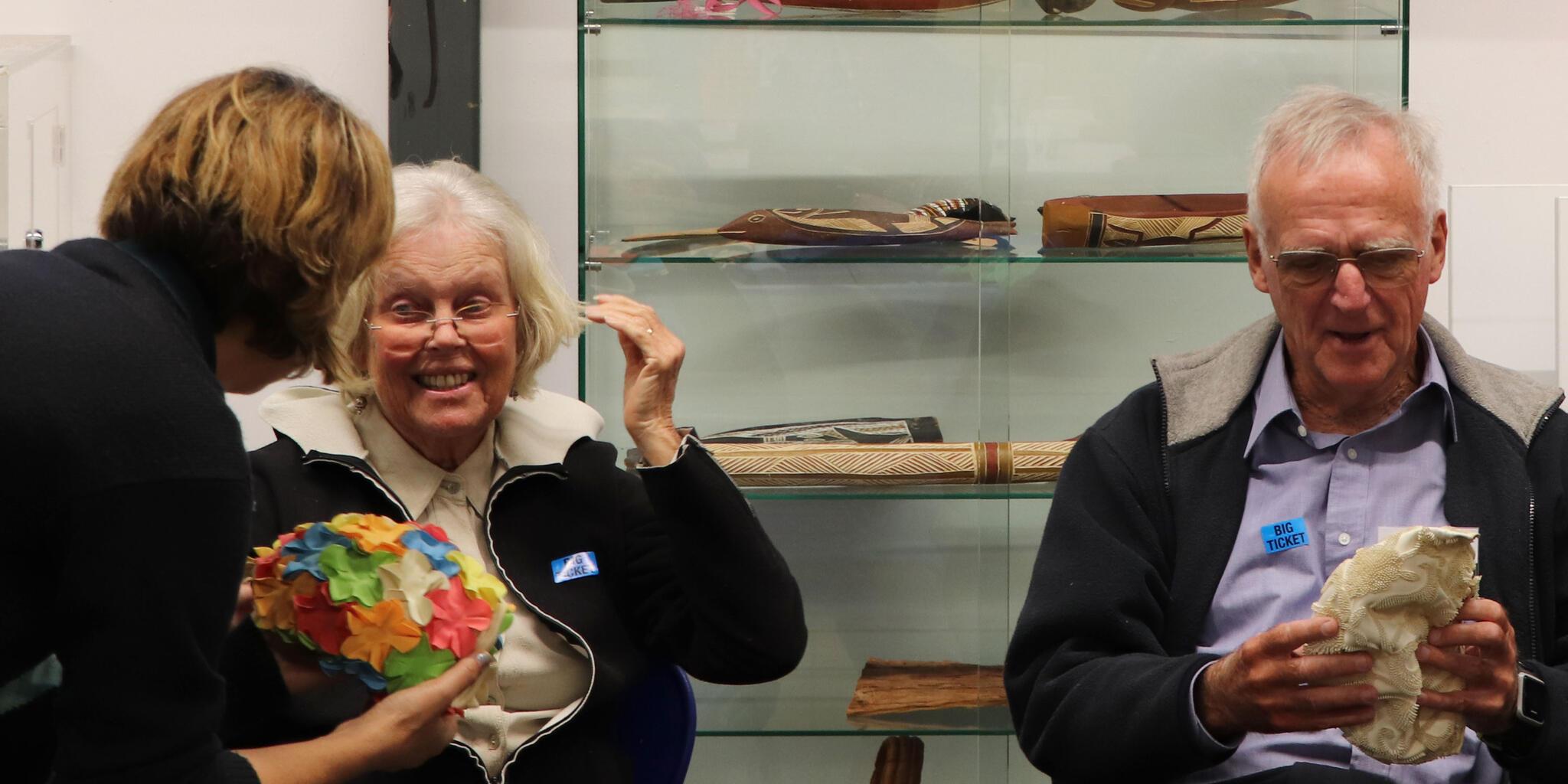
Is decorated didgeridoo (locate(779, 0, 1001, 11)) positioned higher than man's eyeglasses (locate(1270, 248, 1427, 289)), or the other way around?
decorated didgeridoo (locate(779, 0, 1001, 11))

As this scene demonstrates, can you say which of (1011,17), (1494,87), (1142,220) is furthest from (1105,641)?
→ (1494,87)

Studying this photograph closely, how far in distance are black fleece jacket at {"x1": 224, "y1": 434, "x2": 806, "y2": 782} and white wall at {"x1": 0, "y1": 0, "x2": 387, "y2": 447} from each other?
1.20 metres

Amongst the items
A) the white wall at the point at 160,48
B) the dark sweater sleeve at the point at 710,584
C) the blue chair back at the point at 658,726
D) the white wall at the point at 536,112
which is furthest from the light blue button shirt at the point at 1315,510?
the white wall at the point at 160,48

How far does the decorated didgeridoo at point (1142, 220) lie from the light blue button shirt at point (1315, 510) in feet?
2.67

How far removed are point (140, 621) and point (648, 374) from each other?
3.30 feet

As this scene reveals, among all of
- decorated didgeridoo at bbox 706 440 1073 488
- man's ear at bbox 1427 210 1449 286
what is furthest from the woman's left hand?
man's ear at bbox 1427 210 1449 286

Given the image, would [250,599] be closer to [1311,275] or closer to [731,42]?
[1311,275]

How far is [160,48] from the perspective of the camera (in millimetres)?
3264

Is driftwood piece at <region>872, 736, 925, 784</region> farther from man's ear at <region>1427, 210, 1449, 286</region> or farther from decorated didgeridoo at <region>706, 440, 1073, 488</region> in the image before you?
man's ear at <region>1427, 210, 1449, 286</region>

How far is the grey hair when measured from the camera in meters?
2.07

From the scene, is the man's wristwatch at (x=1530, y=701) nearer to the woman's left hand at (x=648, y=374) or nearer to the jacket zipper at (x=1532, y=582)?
the jacket zipper at (x=1532, y=582)

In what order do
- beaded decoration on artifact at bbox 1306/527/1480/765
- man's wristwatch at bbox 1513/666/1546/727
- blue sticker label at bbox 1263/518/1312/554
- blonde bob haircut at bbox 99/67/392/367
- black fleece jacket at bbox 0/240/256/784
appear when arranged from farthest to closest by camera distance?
blue sticker label at bbox 1263/518/1312/554, man's wristwatch at bbox 1513/666/1546/727, beaded decoration on artifact at bbox 1306/527/1480/765, blonde bob haircut at bbox 99/67/392/367, black fleece jacket at bbox 0/240/256/784

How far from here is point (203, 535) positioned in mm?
1365

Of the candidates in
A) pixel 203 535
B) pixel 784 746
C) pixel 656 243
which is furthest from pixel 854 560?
pixel 203 535
